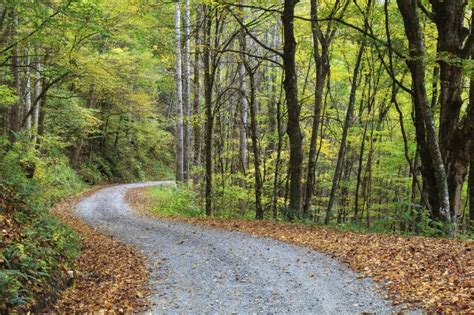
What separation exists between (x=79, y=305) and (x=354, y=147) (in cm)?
1727

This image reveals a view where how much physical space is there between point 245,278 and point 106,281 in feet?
8.25

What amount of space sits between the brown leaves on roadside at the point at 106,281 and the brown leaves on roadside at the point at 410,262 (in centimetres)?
339

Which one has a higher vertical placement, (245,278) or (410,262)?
(410,262)

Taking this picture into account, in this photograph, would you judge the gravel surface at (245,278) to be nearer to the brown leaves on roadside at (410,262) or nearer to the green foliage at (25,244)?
the brown leaves on roadside at (410,262)

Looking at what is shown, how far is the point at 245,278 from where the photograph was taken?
6.76 meters

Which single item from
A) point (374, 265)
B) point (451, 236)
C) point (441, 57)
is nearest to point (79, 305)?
point (374, 265)

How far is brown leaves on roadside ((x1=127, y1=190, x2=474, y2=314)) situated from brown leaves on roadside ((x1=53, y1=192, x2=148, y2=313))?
11.1ft

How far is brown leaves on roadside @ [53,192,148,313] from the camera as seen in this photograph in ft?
19.8

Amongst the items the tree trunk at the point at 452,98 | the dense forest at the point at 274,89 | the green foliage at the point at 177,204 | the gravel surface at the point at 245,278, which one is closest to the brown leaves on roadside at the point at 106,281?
the gravel surface at the point at 245,278

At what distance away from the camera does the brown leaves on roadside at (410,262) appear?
201 inches

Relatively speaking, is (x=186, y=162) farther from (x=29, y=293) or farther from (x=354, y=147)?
(x=29, y=293)

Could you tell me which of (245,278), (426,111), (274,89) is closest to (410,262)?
(245,278)

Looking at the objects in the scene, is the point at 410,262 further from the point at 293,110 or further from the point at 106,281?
the point at 293,110

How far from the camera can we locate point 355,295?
5629 millimetres
